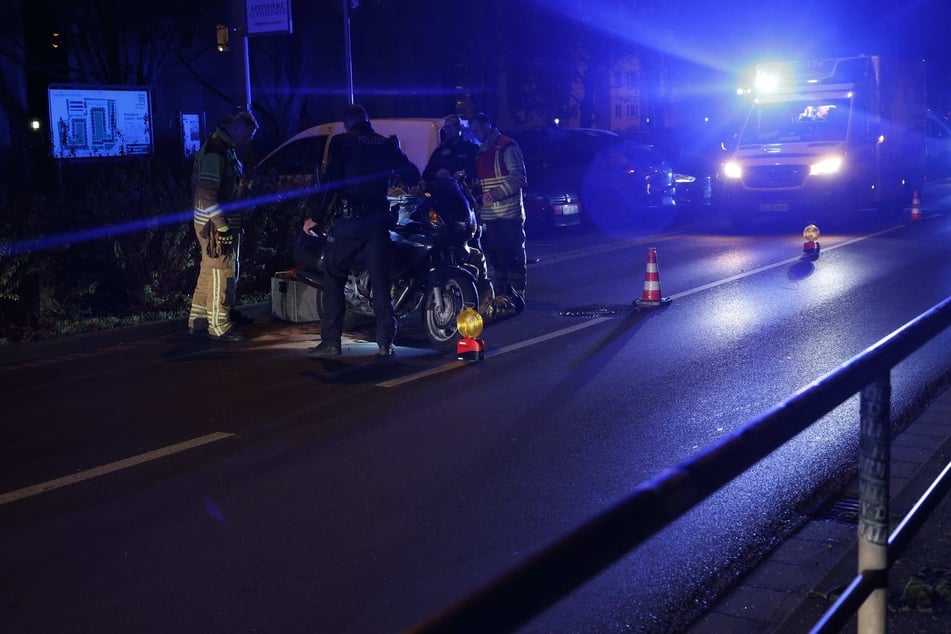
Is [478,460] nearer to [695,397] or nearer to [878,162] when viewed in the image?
[695,397]

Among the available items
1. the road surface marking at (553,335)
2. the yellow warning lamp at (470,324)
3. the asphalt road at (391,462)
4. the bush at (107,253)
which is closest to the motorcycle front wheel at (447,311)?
the asphalt road at (391,462)

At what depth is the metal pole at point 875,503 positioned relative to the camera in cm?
284

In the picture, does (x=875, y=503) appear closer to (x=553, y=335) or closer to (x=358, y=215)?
(x=358, y=215)

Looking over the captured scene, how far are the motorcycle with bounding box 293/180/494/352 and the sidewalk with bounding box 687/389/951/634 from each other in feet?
15.4

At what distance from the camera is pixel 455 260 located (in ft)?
34.3

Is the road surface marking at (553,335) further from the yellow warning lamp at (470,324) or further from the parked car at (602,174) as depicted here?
the parked car at (602,174)

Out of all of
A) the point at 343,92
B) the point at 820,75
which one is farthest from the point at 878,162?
the point at 343,92

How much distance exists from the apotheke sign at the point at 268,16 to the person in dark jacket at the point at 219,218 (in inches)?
177

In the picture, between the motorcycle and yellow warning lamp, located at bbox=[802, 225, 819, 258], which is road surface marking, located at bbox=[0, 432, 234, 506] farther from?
yellow warning lamp, located at bbox=[802, 225, 819, 258]

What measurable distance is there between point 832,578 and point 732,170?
1725 cm

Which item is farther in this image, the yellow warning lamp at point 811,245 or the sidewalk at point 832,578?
the yellow warning lamp at point 811,245

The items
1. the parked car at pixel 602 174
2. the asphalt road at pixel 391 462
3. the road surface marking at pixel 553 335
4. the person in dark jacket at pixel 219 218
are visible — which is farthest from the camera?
the parked car at pixel 602 174

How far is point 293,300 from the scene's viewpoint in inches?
452

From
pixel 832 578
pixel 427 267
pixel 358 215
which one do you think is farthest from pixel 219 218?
pixel 832 578
